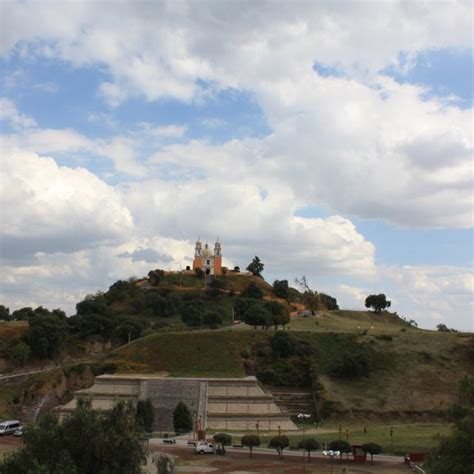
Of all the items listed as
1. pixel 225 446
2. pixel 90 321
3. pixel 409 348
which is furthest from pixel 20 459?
pixel 90 321

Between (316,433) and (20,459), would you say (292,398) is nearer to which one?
(316,433)

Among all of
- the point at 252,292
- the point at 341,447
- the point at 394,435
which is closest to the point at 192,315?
the point at 252,292

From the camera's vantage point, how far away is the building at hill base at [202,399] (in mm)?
54312

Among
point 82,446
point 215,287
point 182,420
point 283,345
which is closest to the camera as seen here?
point 82,446

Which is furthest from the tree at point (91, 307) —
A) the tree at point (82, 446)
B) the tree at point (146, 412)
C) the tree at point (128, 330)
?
the tree at point (82, 446)

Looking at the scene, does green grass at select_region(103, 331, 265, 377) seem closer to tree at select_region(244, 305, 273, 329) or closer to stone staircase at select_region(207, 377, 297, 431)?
stone staircase at select_region(207, 377, 297, 431)

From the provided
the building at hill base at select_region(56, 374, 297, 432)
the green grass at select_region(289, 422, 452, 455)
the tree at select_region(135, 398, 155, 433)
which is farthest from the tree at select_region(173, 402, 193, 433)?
the green grass at select_region(289, 422, 452, 455)

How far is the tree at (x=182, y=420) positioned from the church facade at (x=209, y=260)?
7482 cm

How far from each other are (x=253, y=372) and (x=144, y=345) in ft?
44.8

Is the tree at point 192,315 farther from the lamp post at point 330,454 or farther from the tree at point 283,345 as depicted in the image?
the lamp post at point 330,454

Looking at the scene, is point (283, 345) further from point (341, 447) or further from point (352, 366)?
point (341, 447)

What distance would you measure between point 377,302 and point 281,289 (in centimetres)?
2045

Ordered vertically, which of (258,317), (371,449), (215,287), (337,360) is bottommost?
(371,449)

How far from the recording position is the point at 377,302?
109m
